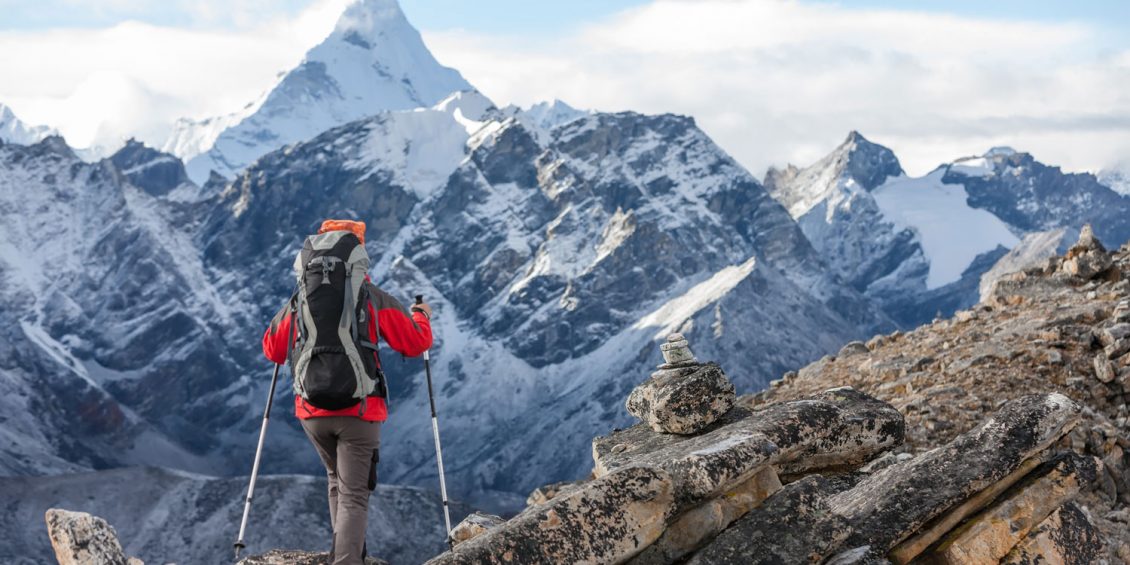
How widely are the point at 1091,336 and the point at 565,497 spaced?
478 inches

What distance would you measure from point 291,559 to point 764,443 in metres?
4.89

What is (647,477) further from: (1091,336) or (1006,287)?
(1006,287)

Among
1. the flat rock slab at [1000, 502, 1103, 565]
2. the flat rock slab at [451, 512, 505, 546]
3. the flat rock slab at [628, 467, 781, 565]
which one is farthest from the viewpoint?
the flat rock slab at [451, 512, 505, 546]

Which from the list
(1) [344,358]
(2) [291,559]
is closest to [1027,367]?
(1) [344,358]

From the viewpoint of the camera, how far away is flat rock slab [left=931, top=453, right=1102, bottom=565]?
9070 millimetres

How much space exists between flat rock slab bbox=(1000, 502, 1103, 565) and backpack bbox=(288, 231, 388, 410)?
18.9 feet

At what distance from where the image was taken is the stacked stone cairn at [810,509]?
8.42 metres

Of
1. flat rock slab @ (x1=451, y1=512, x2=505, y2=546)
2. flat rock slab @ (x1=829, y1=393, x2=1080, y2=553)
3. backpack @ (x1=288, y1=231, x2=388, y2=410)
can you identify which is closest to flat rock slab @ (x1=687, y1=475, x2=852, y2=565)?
flat rock slab @ (x1=829, y1=393, x2=1080, y2=553)

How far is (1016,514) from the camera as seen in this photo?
9.24 m

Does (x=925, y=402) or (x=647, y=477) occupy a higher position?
(x=647, y=477)

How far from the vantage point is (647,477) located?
873cm

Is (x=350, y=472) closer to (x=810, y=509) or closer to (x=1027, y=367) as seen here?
(x=810, y=509)

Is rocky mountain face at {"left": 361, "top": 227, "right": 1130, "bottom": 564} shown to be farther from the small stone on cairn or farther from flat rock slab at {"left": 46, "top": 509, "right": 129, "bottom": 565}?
flat rock slab at {"left": 46, "top": 509, "right": 129, "bottom": 565}

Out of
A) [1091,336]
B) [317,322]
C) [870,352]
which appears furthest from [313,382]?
[870,352]
